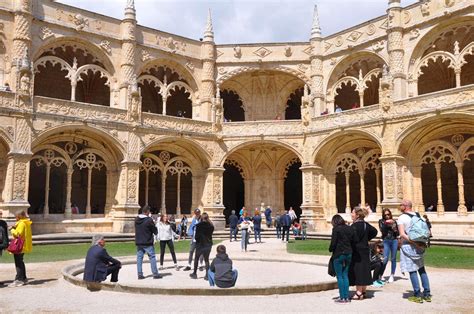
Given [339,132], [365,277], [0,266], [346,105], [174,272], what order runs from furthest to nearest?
[346,105] < [339,132] < [0,266] < [174,272] < [365,277]

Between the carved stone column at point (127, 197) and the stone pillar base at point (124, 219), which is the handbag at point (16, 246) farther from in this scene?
the carved stone column at point (127, 197)

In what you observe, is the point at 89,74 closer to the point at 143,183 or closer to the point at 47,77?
the point at 47,77

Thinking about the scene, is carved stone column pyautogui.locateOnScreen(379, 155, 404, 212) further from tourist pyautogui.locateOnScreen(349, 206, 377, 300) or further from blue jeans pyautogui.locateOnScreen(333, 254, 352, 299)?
blue jeans pyautogui.locateOnScreen(333, 254, 352, 299)

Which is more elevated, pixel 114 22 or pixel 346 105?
pixel 114 22

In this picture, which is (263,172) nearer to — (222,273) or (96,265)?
(222,273)

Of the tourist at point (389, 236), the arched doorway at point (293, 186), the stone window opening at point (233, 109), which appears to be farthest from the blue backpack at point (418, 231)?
the arched doorway at point (293, 186)

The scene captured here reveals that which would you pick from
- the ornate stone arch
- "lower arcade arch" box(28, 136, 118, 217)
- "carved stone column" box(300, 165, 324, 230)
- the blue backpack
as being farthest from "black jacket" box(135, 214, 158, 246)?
the ornate stone arch

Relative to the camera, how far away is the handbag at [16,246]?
8867 millimetres

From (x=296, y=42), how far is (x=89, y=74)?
40.4 feet

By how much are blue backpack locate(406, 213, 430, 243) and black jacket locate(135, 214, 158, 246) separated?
5.07 m

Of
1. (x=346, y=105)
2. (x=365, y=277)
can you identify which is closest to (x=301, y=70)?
(x=346, y=105)

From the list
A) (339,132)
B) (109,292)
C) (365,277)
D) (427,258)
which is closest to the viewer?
(365,277)

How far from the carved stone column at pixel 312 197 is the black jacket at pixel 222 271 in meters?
17.3

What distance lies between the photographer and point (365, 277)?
298 inches
